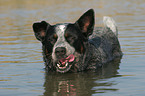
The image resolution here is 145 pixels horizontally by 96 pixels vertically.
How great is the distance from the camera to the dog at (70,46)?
23.9 feet

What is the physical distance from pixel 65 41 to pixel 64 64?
58cm

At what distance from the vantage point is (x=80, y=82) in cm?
694

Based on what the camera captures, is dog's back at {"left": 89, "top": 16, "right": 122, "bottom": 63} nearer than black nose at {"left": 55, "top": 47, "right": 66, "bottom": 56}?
No

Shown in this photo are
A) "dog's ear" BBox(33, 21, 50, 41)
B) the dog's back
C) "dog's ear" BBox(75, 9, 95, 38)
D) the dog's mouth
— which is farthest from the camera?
the dog's back

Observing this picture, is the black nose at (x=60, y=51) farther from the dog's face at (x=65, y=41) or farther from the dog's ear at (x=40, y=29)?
the dog's ear at (x=40, y=29)

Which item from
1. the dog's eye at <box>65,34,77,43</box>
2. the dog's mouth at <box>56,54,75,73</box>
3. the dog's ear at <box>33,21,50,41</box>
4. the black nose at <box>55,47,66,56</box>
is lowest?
the dog's mouth at <box>56,54,75,73</box>

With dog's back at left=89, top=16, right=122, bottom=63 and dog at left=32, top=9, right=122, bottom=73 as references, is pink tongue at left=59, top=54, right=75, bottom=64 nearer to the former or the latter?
dog at left=32, top=9, right=122, bottom=73

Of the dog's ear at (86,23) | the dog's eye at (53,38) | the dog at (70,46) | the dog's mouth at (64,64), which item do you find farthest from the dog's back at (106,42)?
the dog's eye at (53,38)

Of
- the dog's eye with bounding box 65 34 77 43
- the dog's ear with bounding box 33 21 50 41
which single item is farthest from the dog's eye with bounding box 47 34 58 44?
the dog's ear with bounding box 33 21 50 41

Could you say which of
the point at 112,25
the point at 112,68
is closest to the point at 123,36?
the point at 112,25

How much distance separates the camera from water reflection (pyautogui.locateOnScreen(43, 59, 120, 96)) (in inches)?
241

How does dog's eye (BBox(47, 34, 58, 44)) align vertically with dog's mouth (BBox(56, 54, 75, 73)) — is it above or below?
above

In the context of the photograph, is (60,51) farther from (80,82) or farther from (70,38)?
(80,82)

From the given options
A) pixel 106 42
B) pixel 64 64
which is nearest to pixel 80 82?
pixel 64 64
